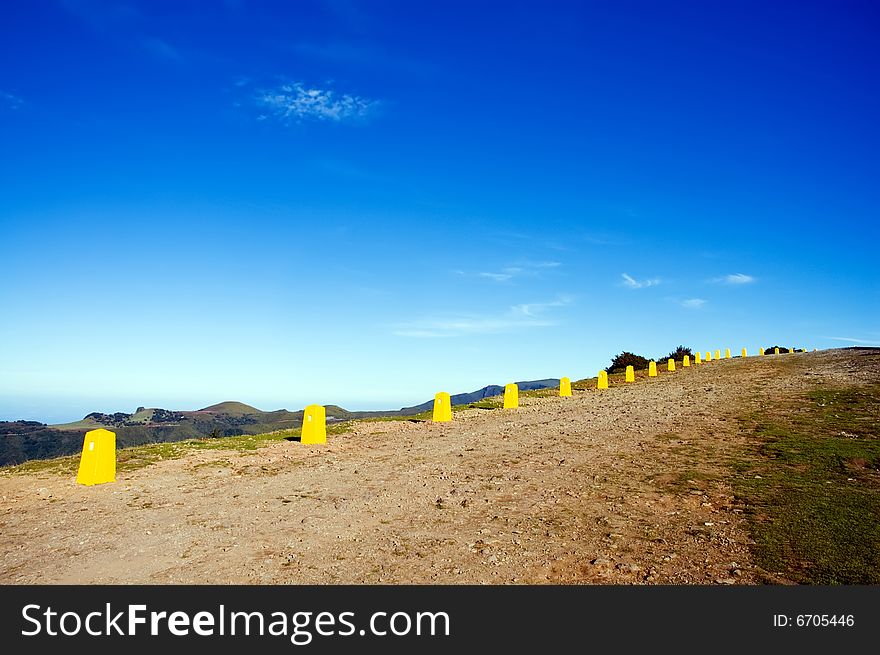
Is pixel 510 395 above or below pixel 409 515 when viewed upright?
above

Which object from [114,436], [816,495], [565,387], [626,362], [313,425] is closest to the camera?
[816,495]

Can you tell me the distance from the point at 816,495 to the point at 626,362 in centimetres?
4216

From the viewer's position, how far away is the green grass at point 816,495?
546cm

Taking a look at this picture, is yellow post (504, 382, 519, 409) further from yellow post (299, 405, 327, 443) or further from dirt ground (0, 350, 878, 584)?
yellow post (299, 405, 327, 443)

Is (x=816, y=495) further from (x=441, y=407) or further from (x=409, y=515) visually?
(x=441, y=407)

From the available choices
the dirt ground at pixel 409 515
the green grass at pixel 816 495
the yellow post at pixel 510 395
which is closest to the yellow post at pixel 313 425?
the dirt ground at pixel 409 515

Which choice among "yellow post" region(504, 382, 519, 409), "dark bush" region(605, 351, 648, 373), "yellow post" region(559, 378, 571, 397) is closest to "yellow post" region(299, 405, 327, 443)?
"yellow post" region(504, 382, 519, 409)

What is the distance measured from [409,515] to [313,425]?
340 inches

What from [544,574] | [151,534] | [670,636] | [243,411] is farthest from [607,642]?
[243,411]

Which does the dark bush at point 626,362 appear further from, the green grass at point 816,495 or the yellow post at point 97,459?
the yellow post at point 97,459

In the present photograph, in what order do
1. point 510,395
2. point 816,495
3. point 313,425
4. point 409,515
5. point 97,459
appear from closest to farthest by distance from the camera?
point 409,515 → point 816,495 → point 97,459 → point 313,425 → point 510,395

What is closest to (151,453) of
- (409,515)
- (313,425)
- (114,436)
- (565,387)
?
(114,436)

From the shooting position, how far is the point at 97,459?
1039 centimetres

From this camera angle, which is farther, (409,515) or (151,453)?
(151,453)
